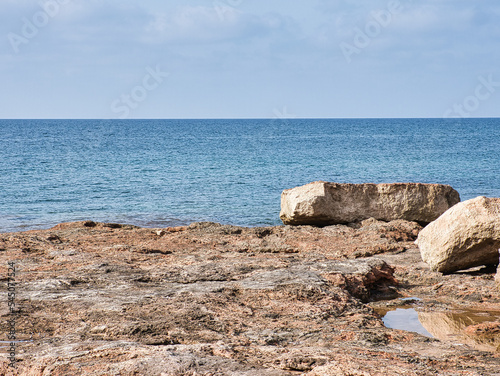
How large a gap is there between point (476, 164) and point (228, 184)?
2110cm

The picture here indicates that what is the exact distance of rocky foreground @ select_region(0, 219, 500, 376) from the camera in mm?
4469

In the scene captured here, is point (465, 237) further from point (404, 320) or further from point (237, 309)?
point (237, 309)

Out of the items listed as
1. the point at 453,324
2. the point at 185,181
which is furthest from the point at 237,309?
the point at 185,181

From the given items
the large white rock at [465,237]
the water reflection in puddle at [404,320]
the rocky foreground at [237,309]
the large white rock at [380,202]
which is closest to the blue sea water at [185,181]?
the large white rock at [380,202]

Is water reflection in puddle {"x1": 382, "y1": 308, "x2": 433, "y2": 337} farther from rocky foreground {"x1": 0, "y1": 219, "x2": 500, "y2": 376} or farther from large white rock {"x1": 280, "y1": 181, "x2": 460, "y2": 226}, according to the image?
large white rock {"x1": 280, "y1": 181, "x2": 460, "y2": 226}

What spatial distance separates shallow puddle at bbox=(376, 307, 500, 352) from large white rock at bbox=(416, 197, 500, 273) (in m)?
1.43

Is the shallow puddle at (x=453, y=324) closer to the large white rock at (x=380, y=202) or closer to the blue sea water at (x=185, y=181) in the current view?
the large white rock at (x=380, y=202)

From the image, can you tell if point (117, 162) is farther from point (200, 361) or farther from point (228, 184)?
point (200, 361)

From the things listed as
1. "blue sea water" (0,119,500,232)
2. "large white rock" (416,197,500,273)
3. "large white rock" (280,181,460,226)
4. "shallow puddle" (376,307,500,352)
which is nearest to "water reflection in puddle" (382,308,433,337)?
"shallow puddle" (376,307,500,352)

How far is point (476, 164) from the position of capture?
38625 mm

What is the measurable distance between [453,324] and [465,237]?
199 cm

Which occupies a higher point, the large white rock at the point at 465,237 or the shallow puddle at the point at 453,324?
the large white rock at the point at 465,237

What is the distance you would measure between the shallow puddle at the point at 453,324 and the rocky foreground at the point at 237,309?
0.03 meters

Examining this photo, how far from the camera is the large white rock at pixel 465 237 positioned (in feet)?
26.4
